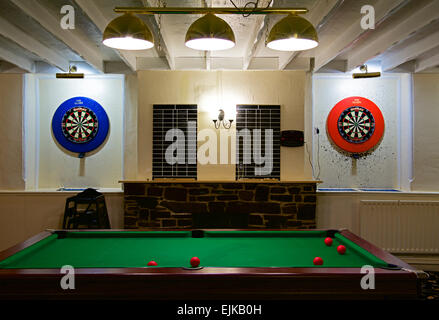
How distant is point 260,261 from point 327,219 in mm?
3504

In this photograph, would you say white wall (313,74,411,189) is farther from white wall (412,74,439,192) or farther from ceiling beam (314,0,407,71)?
ceiling beam (314,0,407,71)

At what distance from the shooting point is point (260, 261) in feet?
8.62

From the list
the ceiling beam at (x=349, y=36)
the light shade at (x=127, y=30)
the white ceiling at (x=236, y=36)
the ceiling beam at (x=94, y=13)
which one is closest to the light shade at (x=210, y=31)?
the light shade at (x=127, y=30)

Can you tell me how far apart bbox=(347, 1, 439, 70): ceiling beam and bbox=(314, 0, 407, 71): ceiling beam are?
401 millimetres

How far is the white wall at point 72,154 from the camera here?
20.5 feet

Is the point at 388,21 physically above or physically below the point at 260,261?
above

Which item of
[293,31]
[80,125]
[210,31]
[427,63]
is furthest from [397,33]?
[80,125]

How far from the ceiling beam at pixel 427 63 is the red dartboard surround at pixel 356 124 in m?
0.85

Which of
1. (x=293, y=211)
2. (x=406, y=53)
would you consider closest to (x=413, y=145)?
(x=406, y=53)

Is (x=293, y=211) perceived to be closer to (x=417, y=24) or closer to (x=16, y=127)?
(x=417, y=24)

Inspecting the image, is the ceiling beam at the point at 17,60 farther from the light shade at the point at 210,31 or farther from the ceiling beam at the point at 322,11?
the ceiling beam at the point at 322,11

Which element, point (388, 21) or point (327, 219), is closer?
point (388, 21)
